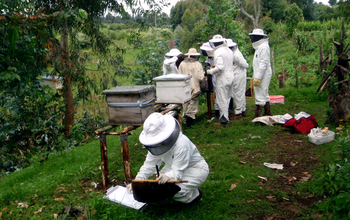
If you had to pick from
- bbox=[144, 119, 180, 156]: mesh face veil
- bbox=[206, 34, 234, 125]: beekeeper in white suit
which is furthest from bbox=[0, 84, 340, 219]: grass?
bbox=[144, 119, 180, 156]: mesh face veil

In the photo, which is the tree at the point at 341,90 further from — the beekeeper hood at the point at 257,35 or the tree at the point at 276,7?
the tree at the point at 276,7

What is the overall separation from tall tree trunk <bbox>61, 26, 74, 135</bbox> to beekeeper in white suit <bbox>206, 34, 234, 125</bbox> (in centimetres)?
378

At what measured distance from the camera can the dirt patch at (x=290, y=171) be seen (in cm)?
348

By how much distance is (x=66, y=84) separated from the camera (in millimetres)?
8281

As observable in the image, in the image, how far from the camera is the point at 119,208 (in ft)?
11.7

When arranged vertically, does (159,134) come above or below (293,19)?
below

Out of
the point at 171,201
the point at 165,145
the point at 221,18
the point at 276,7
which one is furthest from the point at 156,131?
the point at 276,7

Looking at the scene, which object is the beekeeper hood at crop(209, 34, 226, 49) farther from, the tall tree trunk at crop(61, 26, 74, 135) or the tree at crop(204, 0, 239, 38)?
the tall tree trunk at crop(61, 26, 74, 135)

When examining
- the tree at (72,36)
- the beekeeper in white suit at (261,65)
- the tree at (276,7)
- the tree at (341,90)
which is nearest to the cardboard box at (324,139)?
the tree at (341,90)

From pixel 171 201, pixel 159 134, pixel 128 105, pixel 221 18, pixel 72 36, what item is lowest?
pixel 171 201

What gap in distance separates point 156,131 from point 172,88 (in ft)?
9.11

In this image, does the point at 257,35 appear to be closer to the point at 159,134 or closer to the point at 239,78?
the point at 239,78

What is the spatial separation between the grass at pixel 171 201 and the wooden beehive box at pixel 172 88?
1.21m

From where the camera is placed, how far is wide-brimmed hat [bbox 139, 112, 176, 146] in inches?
115
